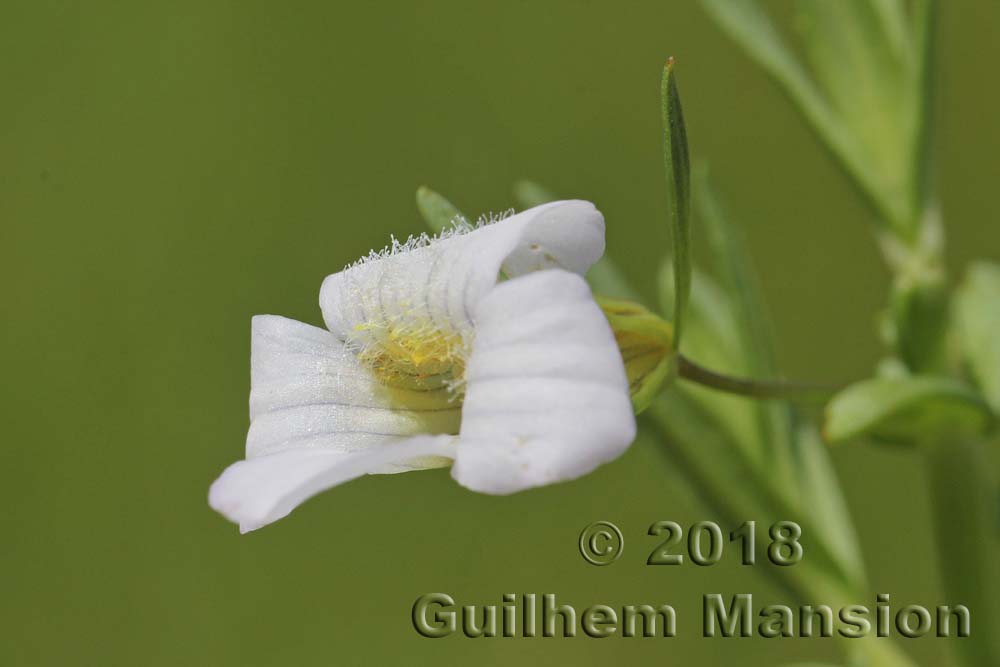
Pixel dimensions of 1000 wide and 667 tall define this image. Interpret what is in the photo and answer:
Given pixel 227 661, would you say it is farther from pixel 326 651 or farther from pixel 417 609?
pixel 417 609

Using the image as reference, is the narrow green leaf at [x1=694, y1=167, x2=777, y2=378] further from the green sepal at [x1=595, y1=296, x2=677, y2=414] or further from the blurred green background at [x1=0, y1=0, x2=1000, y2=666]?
the blurred green background at [x1=0, y1=0, x2=1000, y2=666]

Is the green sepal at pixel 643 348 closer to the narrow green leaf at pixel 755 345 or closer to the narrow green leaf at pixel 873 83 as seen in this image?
the narrow green leaf at pixel 755 345

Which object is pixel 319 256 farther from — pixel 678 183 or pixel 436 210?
pixel 678 183

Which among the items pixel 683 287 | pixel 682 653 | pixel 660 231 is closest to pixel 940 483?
pixel 683 287

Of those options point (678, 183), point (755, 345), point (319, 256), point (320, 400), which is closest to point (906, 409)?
point (755, 345)

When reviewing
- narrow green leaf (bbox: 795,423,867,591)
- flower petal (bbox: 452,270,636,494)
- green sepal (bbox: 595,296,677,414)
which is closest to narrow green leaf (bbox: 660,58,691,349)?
green sepal (bbox: 595,296,677,414)
